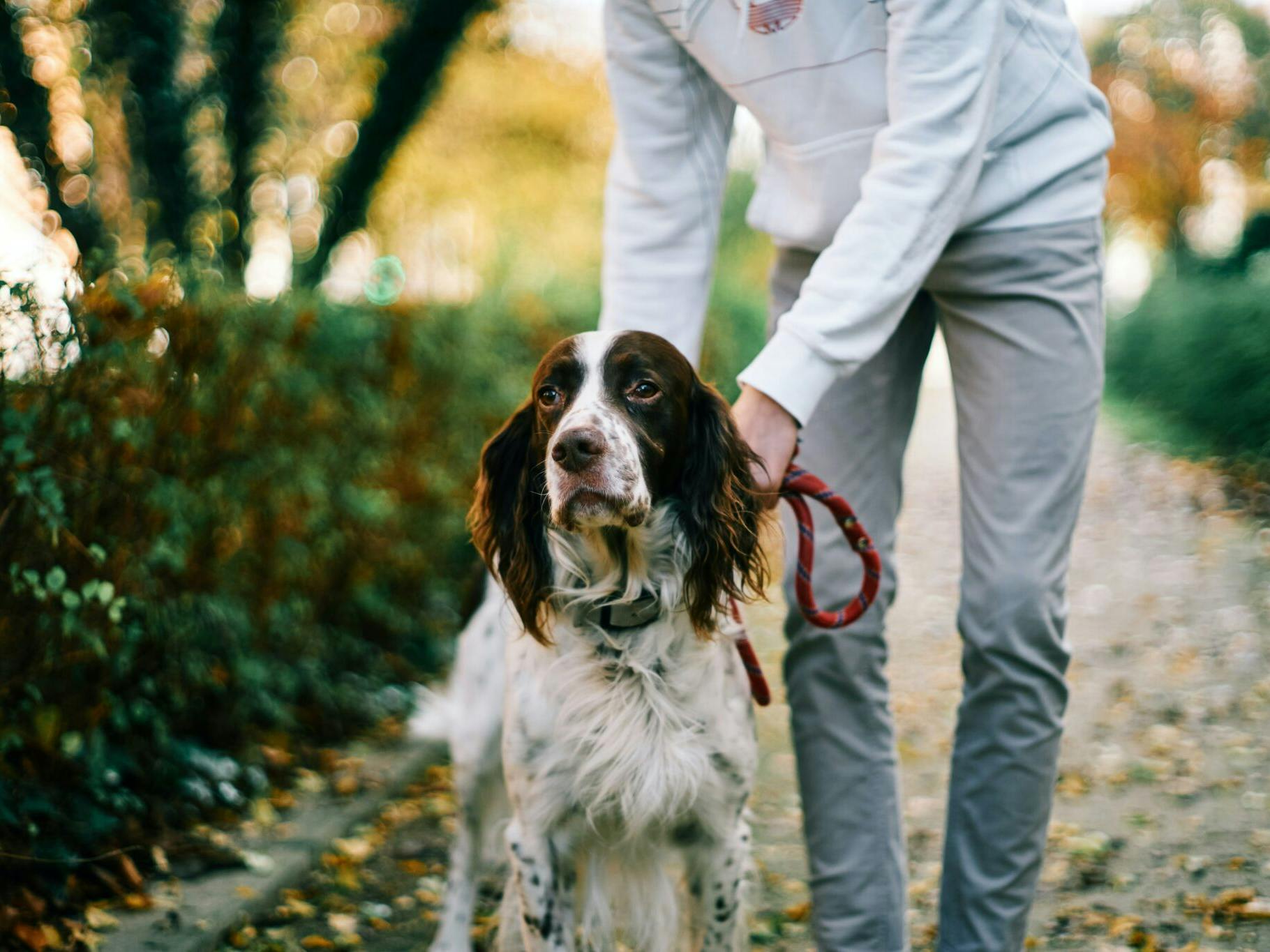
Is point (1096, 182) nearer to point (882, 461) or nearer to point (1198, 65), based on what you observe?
point (882, 461)

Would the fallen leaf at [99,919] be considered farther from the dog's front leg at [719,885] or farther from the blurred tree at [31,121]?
the blurred tree at [31,121]

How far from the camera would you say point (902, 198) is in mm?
1986

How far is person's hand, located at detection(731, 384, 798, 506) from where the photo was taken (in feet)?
6.90

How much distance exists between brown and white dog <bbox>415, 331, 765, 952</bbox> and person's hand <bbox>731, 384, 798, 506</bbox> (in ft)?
0.09

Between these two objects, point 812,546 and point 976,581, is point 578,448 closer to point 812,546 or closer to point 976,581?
point 812,546

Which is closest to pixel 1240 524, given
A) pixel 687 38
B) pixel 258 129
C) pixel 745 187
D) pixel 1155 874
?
pixel 1155 874

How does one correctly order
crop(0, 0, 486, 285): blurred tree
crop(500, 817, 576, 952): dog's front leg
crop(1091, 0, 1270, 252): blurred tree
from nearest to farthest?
crop(500, 817, 576, 952): dog's front leg → crop(0, 0, 486, 285): blurred tree → crop(1091, 0, 1270, 252): blurred tree

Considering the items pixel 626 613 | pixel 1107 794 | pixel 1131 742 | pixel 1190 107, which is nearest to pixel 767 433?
pixel 626 613

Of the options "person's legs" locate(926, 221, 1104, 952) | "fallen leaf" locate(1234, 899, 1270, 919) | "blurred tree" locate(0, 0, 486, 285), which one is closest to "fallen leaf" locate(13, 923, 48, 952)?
"person's legs" locate(926, 221, 1104, 952)

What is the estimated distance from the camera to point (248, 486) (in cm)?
392

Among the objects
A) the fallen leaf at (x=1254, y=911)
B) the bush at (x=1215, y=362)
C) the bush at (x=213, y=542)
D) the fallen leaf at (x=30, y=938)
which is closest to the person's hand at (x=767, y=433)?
the bush at (x=213, y=542)

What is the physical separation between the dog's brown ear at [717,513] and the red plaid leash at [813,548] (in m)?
0.08

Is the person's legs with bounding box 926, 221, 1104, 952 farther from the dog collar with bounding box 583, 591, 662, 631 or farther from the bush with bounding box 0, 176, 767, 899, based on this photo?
the bush with bounding box 0, 176, 767, 899

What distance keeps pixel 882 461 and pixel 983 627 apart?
1.31ft
